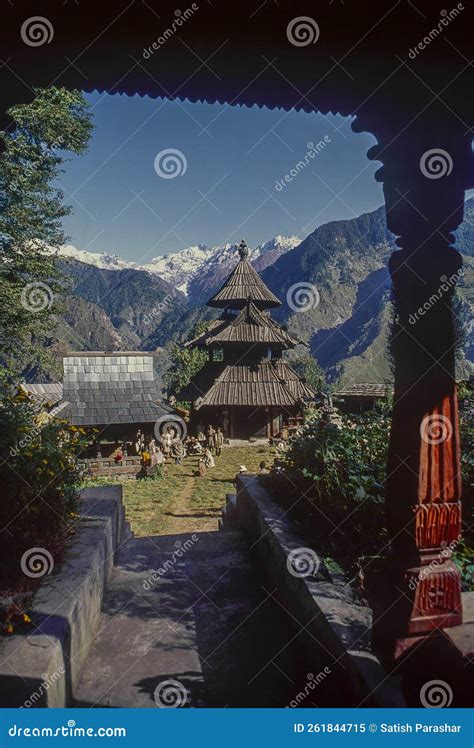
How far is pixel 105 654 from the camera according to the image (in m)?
3.93

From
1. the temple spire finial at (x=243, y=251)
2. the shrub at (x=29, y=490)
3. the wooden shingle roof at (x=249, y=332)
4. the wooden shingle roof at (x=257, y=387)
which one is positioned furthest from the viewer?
the temple spire finial at (x=243, y=251)

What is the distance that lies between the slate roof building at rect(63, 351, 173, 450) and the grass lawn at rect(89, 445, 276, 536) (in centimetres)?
261

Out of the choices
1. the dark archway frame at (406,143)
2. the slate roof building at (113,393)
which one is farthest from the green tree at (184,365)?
the dark archway frame at (406,143)

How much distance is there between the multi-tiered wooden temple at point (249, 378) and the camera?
87.6ft

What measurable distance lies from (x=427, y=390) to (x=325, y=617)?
184 cm

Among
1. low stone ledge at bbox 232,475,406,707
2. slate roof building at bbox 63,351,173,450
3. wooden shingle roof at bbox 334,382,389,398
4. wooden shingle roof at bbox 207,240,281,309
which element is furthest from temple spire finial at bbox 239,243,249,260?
low stone ledge at bbox 232,475,406,707

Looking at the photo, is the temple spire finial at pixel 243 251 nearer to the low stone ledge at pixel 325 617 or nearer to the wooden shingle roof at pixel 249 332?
the wooden shingle roof at pixel 249 332

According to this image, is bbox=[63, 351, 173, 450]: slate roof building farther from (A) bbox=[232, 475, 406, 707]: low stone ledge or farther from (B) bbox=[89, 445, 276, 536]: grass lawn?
(A) bbox=[232, 475, 406, 707]: low stone ledge

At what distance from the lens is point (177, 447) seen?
21719 mm

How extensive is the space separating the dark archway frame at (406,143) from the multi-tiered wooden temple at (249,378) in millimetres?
22811

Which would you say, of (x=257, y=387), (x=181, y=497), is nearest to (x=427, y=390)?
(x=181, y=497)

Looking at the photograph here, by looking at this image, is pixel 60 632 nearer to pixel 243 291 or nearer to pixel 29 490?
pixel 29 490

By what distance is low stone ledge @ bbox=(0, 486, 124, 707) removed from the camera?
2783mm
